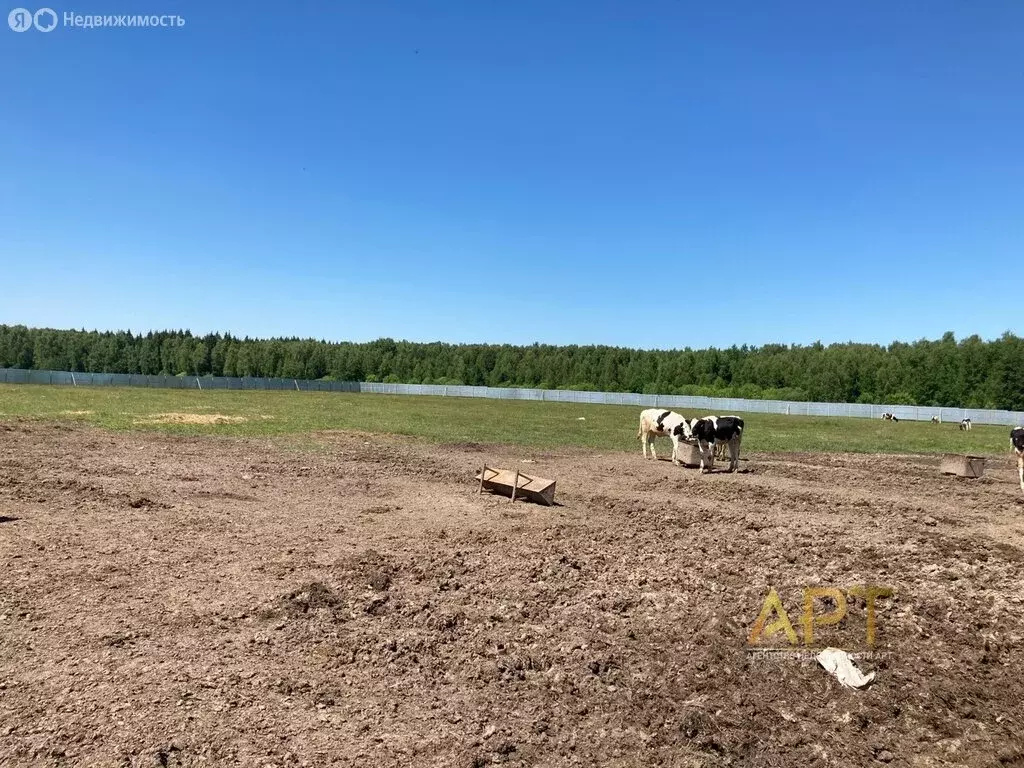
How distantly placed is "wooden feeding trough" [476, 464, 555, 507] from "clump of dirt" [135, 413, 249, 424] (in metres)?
20.2

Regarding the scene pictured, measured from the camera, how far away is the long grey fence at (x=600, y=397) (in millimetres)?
72125

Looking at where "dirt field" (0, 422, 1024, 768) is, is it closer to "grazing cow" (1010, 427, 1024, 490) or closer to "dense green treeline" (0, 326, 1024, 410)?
"grazing cow" (1010, 427, 1024, 490)

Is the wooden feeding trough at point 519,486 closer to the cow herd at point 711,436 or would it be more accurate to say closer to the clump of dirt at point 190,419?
the cow herd at point 711,436

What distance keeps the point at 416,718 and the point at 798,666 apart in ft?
11.4

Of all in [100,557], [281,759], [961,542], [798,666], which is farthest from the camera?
[961,542]

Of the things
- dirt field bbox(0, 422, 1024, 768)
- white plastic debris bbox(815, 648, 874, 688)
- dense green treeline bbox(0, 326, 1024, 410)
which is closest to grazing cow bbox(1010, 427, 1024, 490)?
dirt field bbox(0, 422, 1024, 768)

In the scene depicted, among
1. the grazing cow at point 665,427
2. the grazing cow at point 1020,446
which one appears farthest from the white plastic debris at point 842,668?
the grazing cow at point 665,427

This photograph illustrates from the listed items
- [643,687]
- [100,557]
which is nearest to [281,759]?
[643,687]

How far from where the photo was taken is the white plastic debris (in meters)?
5.57

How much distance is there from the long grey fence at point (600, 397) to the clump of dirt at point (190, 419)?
5180cm

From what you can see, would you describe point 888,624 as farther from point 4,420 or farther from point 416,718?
point 4,420

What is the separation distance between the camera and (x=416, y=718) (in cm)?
490

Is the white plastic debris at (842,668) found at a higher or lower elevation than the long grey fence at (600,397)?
lower

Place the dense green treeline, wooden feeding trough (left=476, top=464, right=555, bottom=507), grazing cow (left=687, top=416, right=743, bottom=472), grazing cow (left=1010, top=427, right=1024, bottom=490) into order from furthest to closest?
the dense green treeline → grazing cow (left=687, top=416, right=743, bottom=472) → grazing cow (left=1010, top=427, right=1024, bottom=490) → wooden feeding trough (left=476, top=464, right=555, bottom=507)
